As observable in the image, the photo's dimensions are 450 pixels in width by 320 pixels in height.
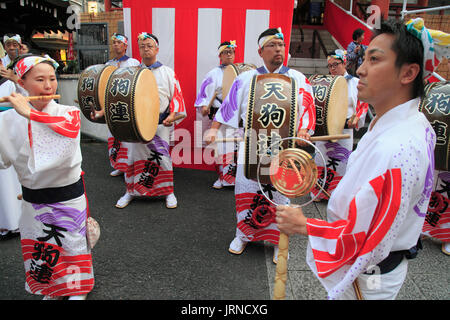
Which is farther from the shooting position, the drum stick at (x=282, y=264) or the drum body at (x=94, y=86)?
the drum body at (x=94, y=86)

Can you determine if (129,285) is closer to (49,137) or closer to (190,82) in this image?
(49,137)

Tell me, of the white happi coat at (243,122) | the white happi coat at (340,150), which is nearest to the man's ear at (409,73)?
the white happi coat at (243,122)

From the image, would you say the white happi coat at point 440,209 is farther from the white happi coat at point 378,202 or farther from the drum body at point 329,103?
the white happi coat at point 378,202

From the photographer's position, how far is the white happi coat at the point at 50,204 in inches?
68.3

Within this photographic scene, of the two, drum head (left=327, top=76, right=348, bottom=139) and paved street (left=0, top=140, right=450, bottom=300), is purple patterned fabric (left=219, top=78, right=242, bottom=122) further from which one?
drum head (left=327, top=76, right=348, bottom=139)

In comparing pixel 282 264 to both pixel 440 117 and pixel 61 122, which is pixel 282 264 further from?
pixel 440 117

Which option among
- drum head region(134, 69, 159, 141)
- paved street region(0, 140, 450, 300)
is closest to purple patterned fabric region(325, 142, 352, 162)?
paved street region(0, 140, 450, 300)

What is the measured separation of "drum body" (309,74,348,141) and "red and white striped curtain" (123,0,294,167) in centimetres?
107

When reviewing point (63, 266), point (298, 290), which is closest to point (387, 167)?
point (298, 290)

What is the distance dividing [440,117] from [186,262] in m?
2.32

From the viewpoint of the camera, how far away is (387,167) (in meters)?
1.00

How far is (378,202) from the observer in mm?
1023

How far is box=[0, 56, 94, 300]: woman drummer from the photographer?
5.69 ft

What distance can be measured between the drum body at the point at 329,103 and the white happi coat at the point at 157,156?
5.01ft
